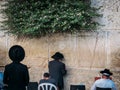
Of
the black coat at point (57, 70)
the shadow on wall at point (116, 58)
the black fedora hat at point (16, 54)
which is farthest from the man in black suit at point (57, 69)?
the black fedora hat at point (16, 54)

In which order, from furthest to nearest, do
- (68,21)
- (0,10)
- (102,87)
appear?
(0,10) < (68,21) < (102,87)

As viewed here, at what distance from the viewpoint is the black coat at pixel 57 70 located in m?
11.6

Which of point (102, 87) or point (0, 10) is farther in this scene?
point (0, 10)

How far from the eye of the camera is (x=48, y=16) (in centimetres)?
1195

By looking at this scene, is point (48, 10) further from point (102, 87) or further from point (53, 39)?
point (102, 87)

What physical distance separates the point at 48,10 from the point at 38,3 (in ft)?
1.28

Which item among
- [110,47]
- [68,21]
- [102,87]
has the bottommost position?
[102,87]

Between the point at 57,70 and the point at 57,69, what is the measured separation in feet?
0.09

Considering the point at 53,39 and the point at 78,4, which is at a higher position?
the point at 78,4

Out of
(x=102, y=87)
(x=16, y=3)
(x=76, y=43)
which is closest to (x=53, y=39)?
(x=76, y=43)

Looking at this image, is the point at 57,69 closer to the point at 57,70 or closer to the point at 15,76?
the point at 57,70

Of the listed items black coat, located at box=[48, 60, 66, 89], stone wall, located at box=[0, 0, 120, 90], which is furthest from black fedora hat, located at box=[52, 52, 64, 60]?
stone wall, located at box=[0, 0, 120, 90]

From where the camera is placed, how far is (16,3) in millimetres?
12359

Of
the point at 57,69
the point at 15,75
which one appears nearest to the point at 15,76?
the point at 15,75
